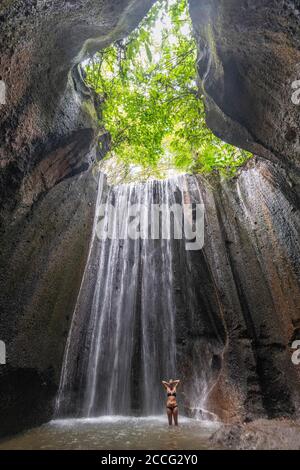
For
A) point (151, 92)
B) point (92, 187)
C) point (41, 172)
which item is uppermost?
point (151, 92)

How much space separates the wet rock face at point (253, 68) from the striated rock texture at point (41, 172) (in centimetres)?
141

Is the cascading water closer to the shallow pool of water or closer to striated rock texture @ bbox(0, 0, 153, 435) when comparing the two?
striated rock texture @ bbox(0, 0, 153, 435)

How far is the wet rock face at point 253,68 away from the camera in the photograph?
4008 mm

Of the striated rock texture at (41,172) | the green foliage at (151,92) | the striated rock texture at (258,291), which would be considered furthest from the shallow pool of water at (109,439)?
the green foliage at (151,92)

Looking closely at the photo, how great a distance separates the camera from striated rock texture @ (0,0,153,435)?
4.37 m

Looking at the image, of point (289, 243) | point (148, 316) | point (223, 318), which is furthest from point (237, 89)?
point (148, 316)

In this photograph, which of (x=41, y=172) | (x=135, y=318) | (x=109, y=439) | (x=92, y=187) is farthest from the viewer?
(x=135, y=318)

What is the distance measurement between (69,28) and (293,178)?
426 centimetres

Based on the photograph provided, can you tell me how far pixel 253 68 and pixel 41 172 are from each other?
13.3ft

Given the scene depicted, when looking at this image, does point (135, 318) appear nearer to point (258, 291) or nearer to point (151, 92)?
point (258, 291)

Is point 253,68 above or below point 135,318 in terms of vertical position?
above

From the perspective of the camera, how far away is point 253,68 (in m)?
4.81

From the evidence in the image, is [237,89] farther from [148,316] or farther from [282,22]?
[148,316]

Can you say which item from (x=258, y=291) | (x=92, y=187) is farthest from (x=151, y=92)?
(x=258, y=291)
